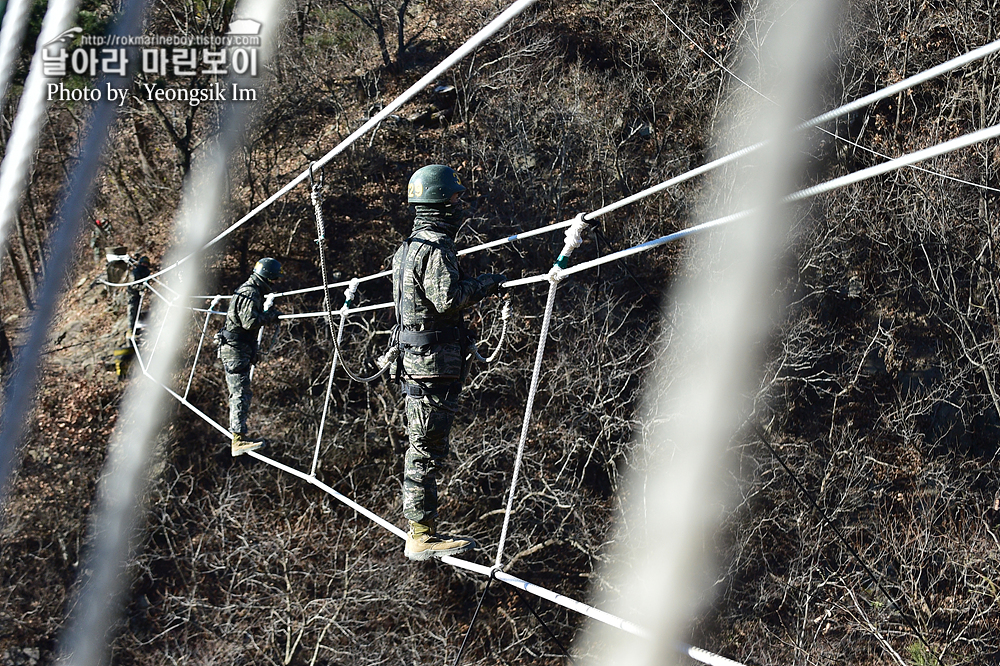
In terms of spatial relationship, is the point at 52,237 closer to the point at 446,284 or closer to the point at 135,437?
the point at 446,284

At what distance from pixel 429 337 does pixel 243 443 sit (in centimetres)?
321

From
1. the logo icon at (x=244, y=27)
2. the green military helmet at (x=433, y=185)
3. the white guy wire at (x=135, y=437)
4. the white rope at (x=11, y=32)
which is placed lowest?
the white guy wire at (x=135, y=437)

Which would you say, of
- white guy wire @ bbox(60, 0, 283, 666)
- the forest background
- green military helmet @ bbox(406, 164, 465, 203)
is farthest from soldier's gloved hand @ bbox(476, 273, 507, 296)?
white guy wire @ bbox(60, 0, 283, 666)

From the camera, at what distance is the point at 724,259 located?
15.5m

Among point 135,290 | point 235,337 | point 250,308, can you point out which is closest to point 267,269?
point 250,308

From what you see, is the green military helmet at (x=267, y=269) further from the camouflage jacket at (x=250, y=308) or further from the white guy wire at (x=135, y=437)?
the white guy wire at (x=135, y=437)

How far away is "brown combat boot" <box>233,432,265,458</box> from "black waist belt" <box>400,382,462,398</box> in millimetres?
2666

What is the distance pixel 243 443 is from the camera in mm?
6496

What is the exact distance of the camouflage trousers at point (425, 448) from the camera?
13.2 ft

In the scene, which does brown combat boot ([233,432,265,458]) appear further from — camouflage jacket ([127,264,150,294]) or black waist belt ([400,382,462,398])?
camouflage jacket ([127,264,150,294])

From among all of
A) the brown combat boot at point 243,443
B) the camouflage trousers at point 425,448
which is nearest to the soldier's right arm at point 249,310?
the brown combat boot at point 243,443

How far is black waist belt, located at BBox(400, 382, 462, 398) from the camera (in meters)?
3.98

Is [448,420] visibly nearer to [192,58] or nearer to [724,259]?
[724,259]

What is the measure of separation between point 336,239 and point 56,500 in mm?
6846
